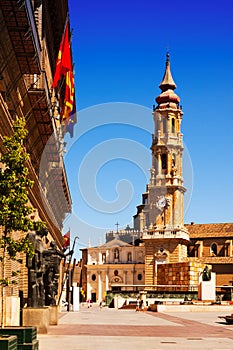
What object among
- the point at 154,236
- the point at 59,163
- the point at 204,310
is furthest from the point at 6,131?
the point at 154,236

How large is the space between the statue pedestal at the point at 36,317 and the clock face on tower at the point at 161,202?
10431 cm

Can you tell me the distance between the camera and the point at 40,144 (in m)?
37.9

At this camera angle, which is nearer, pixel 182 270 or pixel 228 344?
pixel 228 344

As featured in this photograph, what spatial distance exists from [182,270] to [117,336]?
301 feet

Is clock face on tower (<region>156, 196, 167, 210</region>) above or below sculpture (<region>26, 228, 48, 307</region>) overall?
above

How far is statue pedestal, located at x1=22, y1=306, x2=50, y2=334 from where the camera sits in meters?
26.0

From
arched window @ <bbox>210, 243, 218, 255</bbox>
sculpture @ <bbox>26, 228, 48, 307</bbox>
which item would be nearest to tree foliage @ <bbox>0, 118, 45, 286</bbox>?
sculpture @ <bbox>26, 228, 48, 307</bbox>

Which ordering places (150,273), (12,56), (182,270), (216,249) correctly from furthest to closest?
(216,249)
(150,273)
(182,270)
(12,56)

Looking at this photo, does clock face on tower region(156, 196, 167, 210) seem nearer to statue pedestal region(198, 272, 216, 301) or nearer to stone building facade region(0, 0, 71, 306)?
statue pedestal region(198, 272, 216, 301)

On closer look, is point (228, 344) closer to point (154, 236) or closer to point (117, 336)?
point (117, 336)

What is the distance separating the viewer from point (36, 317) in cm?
2634

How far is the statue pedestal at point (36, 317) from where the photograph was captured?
26047 millimetres

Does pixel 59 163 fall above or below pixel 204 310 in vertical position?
above

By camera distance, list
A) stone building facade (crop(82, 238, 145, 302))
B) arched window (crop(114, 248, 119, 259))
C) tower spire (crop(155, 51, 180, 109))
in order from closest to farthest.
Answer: tower spire (crop(155, 51, 180, 109)) < stone building facade (crop(82, 238, 145, 302)) < arched window (crop(114, 248, 119, 259))
